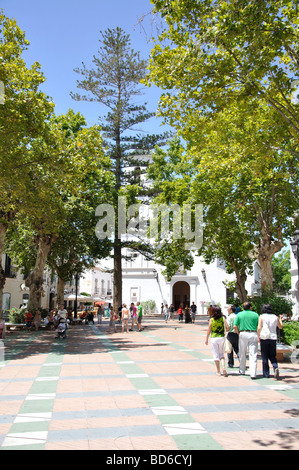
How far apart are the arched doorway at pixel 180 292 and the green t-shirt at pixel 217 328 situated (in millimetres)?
37696

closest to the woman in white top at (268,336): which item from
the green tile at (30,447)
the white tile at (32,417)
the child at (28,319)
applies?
the white tile at (32,417)

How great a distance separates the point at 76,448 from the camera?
475cm

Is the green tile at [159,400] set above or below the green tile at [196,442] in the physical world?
above

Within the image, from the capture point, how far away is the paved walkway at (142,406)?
198 inches

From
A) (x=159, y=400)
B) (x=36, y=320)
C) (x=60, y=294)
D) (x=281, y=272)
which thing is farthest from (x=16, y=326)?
(x=281, y=272)

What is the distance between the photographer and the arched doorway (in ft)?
155

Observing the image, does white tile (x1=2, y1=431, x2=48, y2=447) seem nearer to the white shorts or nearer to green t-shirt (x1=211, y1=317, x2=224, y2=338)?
the white shorts

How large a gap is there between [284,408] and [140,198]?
1117 inches

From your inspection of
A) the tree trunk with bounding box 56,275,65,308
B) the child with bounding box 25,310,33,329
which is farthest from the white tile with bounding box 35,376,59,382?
the tree trunk with bounding box 56,275,65,308

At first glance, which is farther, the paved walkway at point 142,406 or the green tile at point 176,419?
the green tile at point 176,419

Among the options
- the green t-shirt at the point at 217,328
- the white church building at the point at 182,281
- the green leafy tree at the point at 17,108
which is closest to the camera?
the green t-shirt at the point at 217,328

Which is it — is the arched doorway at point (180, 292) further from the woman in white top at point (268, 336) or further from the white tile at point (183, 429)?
the white tile at point (183, 429)

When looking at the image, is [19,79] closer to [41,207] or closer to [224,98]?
[41,207]

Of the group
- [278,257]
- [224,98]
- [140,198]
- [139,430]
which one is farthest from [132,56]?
[278,257]
